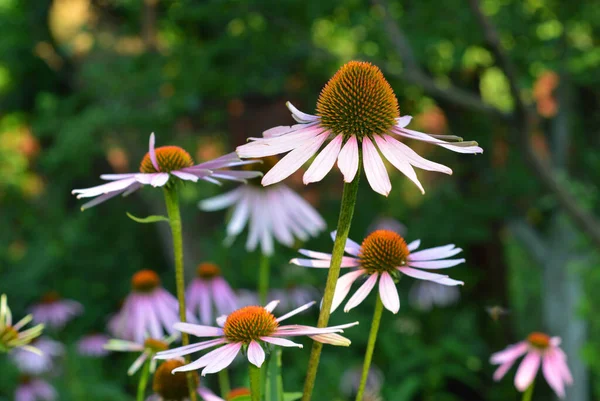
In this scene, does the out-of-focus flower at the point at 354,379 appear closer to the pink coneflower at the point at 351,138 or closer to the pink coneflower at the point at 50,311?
the pink coneflower at the point at 50,311

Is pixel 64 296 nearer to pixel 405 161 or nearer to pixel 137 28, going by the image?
pixel 137 28

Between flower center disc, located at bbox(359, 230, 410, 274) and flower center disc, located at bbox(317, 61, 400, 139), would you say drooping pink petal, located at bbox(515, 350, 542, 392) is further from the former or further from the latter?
flower center disc, located at bbox(317, 61, 400, 139)

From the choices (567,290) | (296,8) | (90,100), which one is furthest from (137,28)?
(567,290)

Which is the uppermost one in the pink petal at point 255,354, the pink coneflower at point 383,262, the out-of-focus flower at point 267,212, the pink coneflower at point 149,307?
the out-of-focus flower at point 267,212

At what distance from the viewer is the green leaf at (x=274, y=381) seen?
71cm

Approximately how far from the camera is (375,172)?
2.15 ft

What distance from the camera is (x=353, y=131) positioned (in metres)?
0.73

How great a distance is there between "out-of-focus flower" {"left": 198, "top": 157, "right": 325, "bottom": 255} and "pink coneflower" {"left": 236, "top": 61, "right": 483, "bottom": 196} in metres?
1.08

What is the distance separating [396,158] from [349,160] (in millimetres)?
48

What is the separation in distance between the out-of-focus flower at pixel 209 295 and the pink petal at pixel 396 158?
3.80 ft

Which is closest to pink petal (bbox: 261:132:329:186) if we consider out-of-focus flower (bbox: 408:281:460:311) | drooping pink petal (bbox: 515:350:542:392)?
drooping pink petal (bbox: 515:350:542:392)

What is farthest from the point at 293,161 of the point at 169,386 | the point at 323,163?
the point at 169,386

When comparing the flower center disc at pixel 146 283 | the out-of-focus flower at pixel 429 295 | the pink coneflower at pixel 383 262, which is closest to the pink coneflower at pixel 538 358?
the pink coneflower at pixel 383 262

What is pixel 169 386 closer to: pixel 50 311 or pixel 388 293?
pixel 388 293
